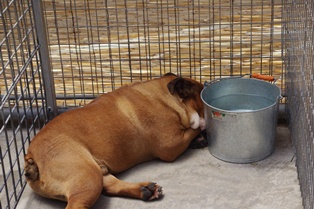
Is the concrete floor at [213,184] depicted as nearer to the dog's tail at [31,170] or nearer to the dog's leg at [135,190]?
the dog's leg at [135,190]

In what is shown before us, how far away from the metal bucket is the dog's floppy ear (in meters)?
0.09

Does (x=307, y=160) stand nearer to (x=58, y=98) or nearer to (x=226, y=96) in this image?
(x=226, y=96)

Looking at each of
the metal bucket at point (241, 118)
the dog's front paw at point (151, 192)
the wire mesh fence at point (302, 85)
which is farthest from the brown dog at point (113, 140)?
the wire mesh fence at point (302, 85)

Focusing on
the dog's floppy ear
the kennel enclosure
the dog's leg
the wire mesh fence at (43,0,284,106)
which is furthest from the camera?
the wire mesh fence at (43,0,284,106)

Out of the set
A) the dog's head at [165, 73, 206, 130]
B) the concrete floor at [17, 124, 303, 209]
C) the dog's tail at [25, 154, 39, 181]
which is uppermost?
the dog's head at [165, 73, 206, 130]

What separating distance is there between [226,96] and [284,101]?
1.51 ft

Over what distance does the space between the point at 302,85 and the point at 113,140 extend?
1080mm

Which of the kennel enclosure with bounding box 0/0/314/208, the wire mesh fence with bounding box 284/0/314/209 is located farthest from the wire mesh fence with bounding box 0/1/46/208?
the wire mesh fence with bounding box 284/0/314/209

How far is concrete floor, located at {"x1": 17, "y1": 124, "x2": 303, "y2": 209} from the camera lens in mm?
3256

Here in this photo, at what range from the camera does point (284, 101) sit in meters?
4.05

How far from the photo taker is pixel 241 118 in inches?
134

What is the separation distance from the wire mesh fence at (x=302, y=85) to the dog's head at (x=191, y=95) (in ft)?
1.79

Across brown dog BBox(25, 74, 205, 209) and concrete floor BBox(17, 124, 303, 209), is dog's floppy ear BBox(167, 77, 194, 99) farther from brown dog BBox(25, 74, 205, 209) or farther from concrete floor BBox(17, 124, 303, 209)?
concrete floor BBox(17, 124, 303, 209)

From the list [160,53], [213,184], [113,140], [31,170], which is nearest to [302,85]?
[213,184]
